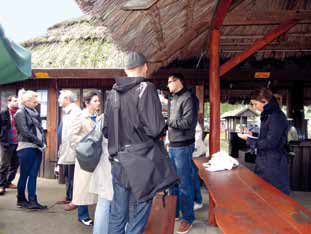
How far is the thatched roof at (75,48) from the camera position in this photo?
6512 mm

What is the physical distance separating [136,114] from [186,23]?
222cm

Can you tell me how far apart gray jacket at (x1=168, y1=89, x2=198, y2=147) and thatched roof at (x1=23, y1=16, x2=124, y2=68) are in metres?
2.57

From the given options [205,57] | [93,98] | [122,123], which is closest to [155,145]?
[122,123]

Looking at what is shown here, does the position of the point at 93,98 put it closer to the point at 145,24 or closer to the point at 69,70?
the point at 145,24

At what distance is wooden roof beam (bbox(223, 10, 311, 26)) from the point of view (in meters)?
4.01

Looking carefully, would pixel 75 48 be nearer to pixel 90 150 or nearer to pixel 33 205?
pixel 33 205

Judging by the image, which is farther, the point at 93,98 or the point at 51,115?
the point at 51,115

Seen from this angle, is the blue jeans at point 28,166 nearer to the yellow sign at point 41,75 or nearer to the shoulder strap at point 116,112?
the yellow sign at point 41,75

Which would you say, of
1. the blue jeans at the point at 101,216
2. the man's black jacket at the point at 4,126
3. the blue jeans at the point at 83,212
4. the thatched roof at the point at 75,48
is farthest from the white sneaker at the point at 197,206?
the man's black jacket at the point at 4,126

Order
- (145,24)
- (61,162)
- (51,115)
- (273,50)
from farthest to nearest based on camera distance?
(51,115)
(273,50)
(61,162)
(145,24)

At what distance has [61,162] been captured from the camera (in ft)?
14.7

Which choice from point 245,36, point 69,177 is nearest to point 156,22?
point 245,36

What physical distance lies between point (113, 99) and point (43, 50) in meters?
5.17

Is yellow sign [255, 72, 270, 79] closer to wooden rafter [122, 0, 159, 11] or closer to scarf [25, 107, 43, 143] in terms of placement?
scarf [25, 107, 43, 143]
